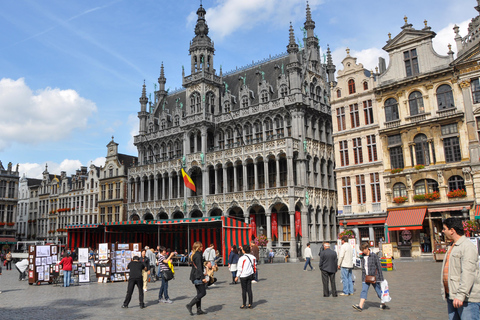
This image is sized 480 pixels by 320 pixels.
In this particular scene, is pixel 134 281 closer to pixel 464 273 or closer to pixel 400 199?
pixel 464 273

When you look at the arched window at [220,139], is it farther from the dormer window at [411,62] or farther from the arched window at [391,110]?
the dormer window at [411,62]

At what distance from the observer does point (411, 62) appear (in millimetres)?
34812

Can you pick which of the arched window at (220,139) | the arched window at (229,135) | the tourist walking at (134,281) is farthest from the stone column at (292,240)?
the tourist walking at (134,281)

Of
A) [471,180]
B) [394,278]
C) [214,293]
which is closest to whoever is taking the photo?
[214,293]

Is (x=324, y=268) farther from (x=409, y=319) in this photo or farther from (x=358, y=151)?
(x=358, y=151)

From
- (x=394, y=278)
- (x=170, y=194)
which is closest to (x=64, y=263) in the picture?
(x=394, y=278)

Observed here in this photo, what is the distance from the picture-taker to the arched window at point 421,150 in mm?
33125

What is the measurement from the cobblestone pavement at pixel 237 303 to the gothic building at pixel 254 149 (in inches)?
930

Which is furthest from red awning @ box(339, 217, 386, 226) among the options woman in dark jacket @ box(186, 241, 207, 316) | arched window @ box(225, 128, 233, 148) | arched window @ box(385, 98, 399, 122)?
woman in dark jacket @ box(186, 241, 207, 316)

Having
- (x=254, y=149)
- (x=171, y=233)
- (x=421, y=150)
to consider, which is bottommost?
(x=171, y=233)

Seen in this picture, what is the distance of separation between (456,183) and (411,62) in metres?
10.7

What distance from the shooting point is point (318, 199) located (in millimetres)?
42969

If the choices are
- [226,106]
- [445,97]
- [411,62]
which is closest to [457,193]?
[445,97]

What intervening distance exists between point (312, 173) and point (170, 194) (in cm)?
1780
